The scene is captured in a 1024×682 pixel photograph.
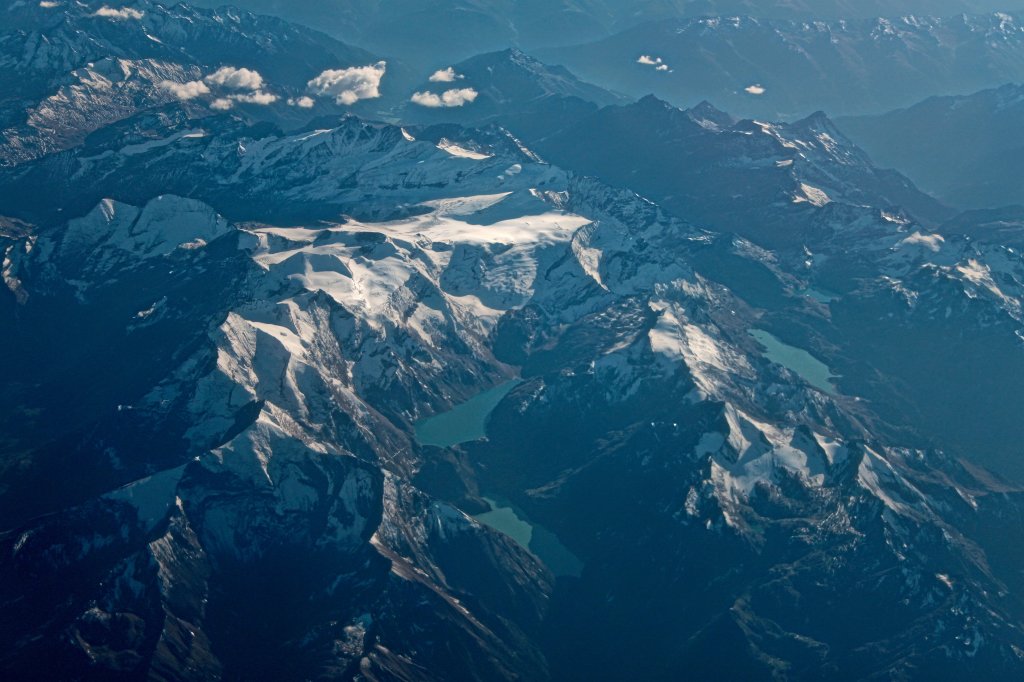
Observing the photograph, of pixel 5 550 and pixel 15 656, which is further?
pixel 5 550

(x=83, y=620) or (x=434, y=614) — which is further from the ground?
(x=83, y=620)

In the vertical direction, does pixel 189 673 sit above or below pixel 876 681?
above

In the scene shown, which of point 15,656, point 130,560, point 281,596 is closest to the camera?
point 15,656

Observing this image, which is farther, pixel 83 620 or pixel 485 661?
pixel 485 661

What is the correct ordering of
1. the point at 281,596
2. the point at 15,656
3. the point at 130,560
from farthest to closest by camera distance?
the point at 281,596, the point at 130,560, the point at 15,656

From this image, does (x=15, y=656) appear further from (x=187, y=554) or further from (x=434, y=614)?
(x=434, y=614)

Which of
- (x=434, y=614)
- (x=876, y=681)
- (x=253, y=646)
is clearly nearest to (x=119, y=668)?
(x=253, y=646)

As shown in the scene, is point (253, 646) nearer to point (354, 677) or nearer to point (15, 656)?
point (354, 677)

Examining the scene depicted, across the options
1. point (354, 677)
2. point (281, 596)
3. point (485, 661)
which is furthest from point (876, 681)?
point (281, 596)
